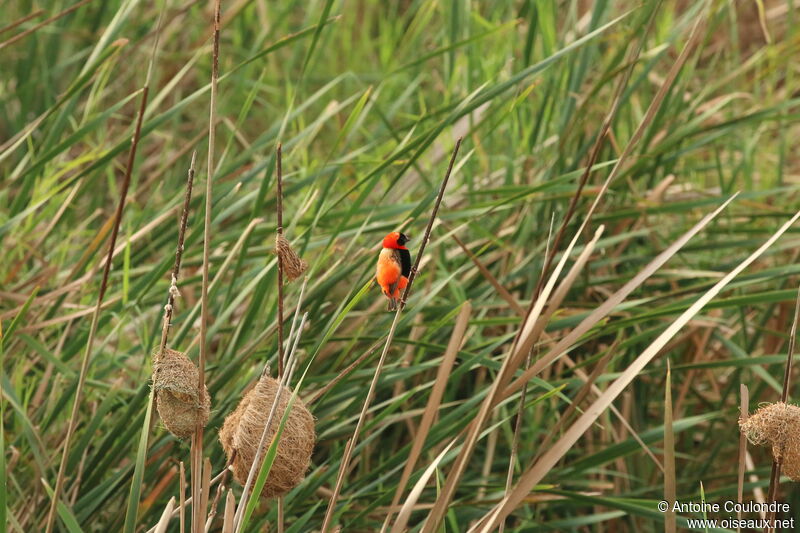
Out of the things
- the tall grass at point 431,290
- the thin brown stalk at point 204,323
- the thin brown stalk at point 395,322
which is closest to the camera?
the thin brown stalk at point 395,322

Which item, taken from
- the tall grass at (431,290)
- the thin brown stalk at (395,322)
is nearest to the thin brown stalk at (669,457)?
the tall grass at (431,290)

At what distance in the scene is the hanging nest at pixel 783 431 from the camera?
1209 millimetres

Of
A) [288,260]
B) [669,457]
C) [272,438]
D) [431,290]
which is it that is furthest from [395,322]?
[431,290]

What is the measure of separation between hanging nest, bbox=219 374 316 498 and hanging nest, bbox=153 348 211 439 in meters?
0.06

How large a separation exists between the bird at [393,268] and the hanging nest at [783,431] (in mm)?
472

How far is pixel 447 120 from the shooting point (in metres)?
1.67

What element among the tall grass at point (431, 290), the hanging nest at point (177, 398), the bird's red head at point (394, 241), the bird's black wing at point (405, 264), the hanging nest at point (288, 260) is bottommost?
the tall grass at point (431, 290)

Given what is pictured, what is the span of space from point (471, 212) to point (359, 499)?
64 centimetres

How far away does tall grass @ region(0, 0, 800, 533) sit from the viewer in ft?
5.65

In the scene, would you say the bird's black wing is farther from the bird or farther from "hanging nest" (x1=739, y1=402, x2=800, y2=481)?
"hanging nest" (x1=739, y1=402, x2=800, y2=481)

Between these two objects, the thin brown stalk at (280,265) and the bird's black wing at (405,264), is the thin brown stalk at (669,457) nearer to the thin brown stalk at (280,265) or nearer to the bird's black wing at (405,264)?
the bird's black wing at (405,264)

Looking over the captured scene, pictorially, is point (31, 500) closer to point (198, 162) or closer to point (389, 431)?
point (389, 431)

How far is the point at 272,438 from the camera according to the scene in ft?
4.01

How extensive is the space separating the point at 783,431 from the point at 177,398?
75 cm
